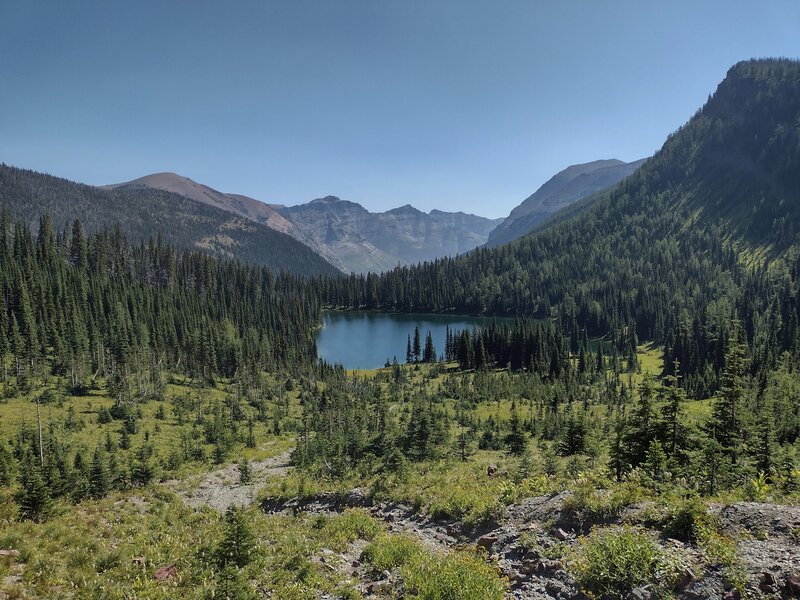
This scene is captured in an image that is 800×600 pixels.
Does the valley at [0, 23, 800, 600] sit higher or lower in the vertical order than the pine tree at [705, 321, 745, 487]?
lower

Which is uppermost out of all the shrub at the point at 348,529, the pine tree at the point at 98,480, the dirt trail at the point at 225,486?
the shrub at the point at 348,529

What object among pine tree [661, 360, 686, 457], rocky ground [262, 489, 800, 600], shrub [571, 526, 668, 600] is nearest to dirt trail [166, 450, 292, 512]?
rocky ground [262, 489, 800, 600]

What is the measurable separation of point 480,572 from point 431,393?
8776 centimetres

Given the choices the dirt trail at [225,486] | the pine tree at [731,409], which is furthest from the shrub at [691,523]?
the dirt trail at [225,486]

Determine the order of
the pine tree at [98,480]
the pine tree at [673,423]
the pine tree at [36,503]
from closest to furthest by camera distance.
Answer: the pine tree at [36,503], the pine tree at [673,423], the pine tree at [98,480]

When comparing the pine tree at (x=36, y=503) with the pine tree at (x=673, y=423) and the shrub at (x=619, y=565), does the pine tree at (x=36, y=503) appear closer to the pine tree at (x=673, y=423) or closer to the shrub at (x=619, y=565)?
the shrub at (x=619, y=565)

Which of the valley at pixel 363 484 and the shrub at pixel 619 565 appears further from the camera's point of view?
the valley at pixel 363 484

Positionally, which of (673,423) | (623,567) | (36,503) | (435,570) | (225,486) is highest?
A: (673,423)

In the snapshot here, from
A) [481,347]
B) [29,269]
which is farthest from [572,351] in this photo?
[29,269]

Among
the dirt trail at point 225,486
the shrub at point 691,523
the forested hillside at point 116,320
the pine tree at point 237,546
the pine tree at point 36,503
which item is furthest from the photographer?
the forested hillside at point 116,320

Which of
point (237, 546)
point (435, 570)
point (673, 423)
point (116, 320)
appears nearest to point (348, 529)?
point (237, 546)

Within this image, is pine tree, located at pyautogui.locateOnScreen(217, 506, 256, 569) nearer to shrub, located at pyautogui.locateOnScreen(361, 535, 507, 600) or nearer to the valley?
the valley

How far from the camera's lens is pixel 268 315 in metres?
174

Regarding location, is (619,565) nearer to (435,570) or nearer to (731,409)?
(435,570)
